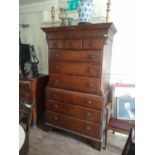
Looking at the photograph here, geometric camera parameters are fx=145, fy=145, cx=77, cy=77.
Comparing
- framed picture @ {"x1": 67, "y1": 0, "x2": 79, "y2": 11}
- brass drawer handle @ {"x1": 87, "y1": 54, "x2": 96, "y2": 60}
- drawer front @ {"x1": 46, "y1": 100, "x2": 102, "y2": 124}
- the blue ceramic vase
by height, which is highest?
framed picture @ {"x1": 67, "y1": 0, "x2": 79, "y2": 11}

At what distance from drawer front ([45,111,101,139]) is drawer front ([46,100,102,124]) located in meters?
0.07

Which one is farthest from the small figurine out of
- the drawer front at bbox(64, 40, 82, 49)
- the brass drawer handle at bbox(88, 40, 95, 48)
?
the brass drawer handle at bbox(88, 40, 95, 48)

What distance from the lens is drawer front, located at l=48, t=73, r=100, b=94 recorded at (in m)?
2.07

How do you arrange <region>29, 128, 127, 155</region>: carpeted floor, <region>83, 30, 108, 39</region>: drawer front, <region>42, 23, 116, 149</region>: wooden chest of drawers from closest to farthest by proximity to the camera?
<region>83, 30, 108, 39</region>: drawer front → <region>42, 23, 116, 149</region>: wooden chest of drawers → <region>29, 128, 127, 155</region>: carpeted floor

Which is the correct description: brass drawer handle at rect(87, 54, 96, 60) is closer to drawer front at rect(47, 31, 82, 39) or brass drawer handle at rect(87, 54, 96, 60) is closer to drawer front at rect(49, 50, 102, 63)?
drawer front at rect(49, 50, 102, 63)

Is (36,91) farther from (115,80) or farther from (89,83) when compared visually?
(115,80)

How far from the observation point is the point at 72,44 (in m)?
2.14

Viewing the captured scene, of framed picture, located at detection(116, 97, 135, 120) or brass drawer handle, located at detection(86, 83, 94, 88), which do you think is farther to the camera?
framed picture, located at detection(116, 97, 135, 120)

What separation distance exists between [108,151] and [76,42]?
5.49ft

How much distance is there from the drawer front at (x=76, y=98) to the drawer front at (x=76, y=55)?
51cm

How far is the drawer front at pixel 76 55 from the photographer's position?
200 centimetres

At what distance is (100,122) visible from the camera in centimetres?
207

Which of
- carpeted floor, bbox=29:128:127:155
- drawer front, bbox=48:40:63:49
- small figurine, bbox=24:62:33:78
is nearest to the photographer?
carpeted floor, bbox=29:128:127:155

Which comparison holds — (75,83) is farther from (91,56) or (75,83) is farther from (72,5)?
(72,5)
